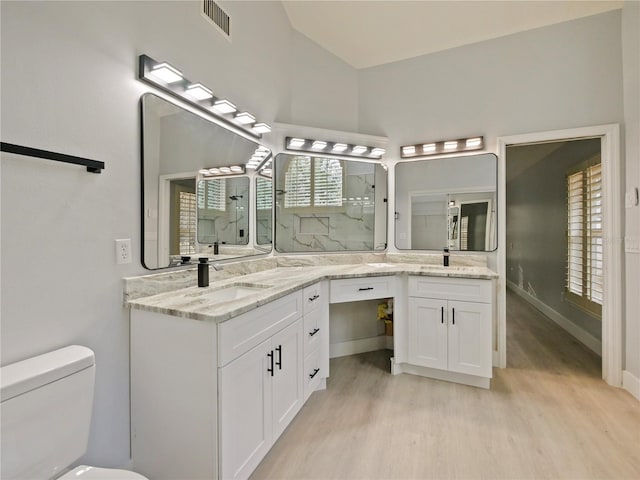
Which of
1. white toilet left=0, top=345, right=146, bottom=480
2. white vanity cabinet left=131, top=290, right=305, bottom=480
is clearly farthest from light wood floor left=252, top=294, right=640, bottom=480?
white toilet left=0, top=345, right=146, bottom=480

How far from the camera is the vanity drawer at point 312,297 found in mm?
2029

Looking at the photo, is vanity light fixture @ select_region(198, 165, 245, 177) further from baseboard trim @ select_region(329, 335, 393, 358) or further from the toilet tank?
baseboard trim @ select_region(329, 335, 393, 358)

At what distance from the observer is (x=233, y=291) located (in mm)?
1945

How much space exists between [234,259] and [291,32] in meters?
2.29

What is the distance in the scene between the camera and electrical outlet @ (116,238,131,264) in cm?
144

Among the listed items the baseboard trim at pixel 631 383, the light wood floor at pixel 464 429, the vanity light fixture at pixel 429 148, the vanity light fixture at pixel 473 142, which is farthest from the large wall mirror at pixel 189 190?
the baseboard trim at pixel 631 383

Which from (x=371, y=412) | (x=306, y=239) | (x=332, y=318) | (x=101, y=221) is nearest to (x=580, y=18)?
(x=306, y=239)

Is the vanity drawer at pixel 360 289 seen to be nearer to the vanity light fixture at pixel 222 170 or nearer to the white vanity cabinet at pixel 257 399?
→ the white vanity cabinet at pixel 257 399

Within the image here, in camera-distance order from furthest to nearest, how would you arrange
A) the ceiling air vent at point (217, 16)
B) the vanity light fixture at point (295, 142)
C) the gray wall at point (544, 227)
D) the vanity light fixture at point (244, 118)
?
the gray wall at point (544, 227), the vanity light fixture at point (295, 142), the vanity light fixture at point (244, 118), the ceiling air vent at point (217, 16)

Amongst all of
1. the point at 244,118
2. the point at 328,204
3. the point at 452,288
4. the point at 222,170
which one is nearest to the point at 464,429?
the point at 452,288

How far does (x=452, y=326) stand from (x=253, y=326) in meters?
1.73

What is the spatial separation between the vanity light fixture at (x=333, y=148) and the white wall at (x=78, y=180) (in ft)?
3.93

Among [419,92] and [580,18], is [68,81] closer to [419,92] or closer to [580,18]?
[419,92]

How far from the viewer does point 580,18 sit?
2.54m
